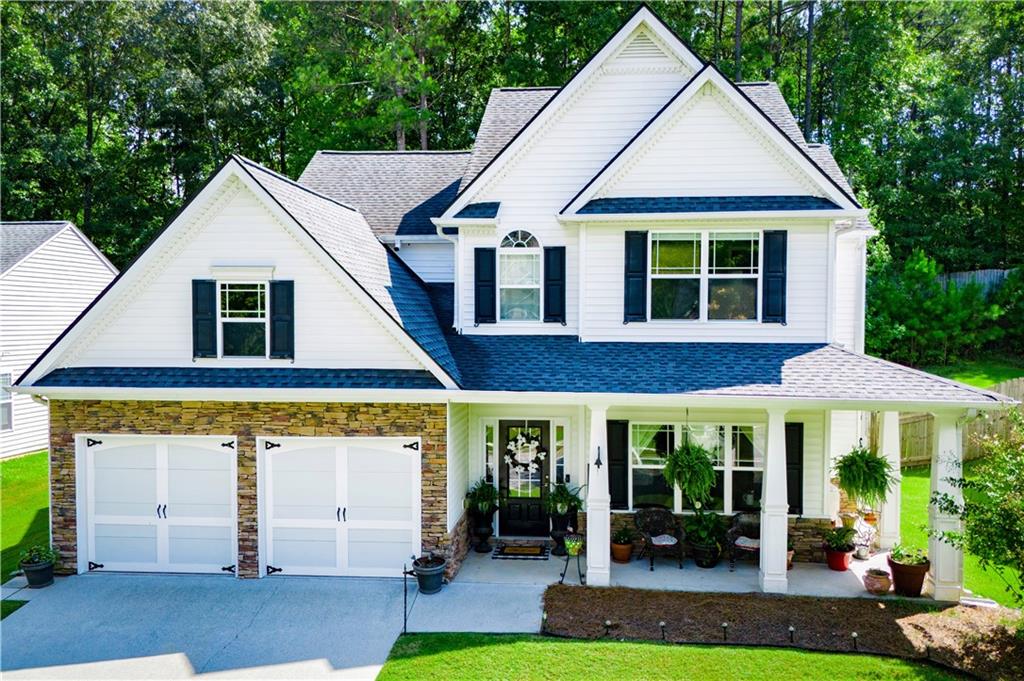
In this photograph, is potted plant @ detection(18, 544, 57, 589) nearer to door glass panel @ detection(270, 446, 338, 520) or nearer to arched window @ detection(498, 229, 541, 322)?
door glass panel @ detection(270, 446, 338, 520)

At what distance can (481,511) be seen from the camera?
1253 cm

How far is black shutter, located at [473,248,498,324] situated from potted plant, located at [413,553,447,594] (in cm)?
457

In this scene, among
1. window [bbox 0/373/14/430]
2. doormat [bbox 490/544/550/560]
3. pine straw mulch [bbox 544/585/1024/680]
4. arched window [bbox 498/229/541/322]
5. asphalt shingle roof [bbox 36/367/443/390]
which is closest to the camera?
pine straw mulch [bbox 544/585/1024/680]

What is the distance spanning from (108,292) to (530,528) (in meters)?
8.67

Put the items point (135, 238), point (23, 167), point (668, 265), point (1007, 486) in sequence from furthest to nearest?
point (135, 238) → point (23, 167) → point (668, 265) → point (1007, 486)

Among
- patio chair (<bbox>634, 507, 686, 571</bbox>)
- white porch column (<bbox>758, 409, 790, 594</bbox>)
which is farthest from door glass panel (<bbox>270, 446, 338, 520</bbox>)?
white porch column (<bbox>758, 409, 790, 594</bbox>)

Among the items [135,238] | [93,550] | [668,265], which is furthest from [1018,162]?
[135,238]

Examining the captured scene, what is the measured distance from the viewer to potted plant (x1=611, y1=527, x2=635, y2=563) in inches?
476

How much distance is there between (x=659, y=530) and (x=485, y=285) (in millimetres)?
5644

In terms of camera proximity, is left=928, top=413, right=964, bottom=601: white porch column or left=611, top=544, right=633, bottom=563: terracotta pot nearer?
left=928, top=413, right=964, bottom=601: white porch column

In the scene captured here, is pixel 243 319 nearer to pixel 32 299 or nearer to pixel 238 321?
pixel 238 321

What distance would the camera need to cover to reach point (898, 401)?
33.2 feet

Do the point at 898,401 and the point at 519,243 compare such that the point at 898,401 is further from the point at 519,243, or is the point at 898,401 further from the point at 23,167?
the point at 23,167

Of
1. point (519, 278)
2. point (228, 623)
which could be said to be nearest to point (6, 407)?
point (228, 623)
